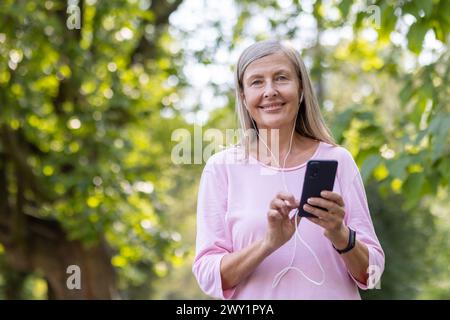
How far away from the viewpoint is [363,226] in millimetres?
1989

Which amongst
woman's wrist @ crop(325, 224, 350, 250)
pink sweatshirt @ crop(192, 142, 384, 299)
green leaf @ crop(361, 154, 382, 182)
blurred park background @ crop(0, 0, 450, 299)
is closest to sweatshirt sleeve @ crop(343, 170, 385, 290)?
pink sweatshirt @ crop(192, 142, 384, 299)

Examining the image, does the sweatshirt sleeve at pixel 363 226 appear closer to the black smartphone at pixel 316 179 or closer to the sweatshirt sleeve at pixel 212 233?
the black smartphone at pixel 316 179

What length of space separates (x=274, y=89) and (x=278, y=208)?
15.2 inches

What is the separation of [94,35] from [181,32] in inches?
61.6

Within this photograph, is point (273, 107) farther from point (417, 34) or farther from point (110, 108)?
point (110, 108)

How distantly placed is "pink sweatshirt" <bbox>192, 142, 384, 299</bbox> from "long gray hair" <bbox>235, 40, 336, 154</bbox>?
0.06 meters

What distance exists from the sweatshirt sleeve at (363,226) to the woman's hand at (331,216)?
0.12 metres

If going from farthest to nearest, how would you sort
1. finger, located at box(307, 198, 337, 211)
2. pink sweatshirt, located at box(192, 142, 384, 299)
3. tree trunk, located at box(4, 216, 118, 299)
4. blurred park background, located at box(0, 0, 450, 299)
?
tree trunk, located at box(4, 216, 118, 299)
blurred park background, located at box(0, 0, 450, 299)
pink sweatshirt, located at box(192, 142, 384, 299)
finger, located at box(307, 198, 337, 211)

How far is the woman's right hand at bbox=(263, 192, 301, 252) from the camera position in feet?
5.98

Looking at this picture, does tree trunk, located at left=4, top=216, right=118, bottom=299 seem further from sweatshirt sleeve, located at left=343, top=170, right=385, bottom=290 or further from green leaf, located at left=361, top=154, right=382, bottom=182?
sweatshirt sleeve, located at left=343, top=170, right=385, bottom=290

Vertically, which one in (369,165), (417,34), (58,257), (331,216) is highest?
(417,34)

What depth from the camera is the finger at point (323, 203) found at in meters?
1.81

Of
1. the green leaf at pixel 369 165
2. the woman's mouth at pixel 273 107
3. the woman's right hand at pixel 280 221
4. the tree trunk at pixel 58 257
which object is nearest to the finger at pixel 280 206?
the woman's right hand at pixel 280 221

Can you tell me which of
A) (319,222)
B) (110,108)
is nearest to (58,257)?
(110,108)
